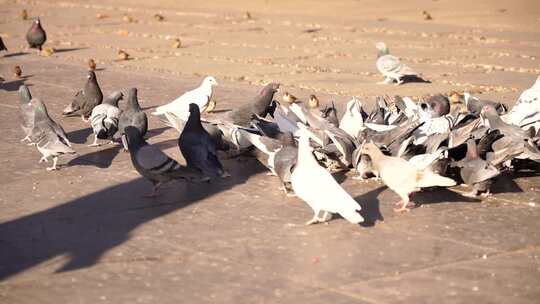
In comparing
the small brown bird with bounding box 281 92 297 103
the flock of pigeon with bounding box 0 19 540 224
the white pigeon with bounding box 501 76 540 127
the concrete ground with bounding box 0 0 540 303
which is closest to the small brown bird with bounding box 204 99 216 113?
the concrete ground with bounding box 0 0 540 303

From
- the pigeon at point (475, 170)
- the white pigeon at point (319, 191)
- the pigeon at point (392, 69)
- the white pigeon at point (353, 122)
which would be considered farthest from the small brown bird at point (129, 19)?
the white pigeon at point (319, 191)

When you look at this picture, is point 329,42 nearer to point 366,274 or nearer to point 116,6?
point 116,6

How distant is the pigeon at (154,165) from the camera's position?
7.36m

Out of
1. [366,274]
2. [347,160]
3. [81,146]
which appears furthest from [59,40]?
[366,274]

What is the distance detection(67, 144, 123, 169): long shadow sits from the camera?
8544 mm

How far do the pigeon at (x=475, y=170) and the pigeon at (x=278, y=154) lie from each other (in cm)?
129

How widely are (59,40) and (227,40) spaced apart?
3.40 meters

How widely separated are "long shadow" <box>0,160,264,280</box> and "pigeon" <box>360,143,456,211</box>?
140 cm

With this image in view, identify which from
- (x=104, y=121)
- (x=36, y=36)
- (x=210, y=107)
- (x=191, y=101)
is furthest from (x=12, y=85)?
(x=104, y=121)

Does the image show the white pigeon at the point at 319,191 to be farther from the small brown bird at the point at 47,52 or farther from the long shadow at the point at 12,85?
the small brown bird at the point at 47,52

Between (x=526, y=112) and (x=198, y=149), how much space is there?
3088 millimetres

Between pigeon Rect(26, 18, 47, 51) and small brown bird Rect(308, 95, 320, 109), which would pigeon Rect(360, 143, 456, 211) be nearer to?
small brown bird Rect(308, 95, 320, 109)

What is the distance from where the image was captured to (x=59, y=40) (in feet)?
61.3

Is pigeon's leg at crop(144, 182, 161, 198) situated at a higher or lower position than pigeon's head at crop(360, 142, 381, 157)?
lower
